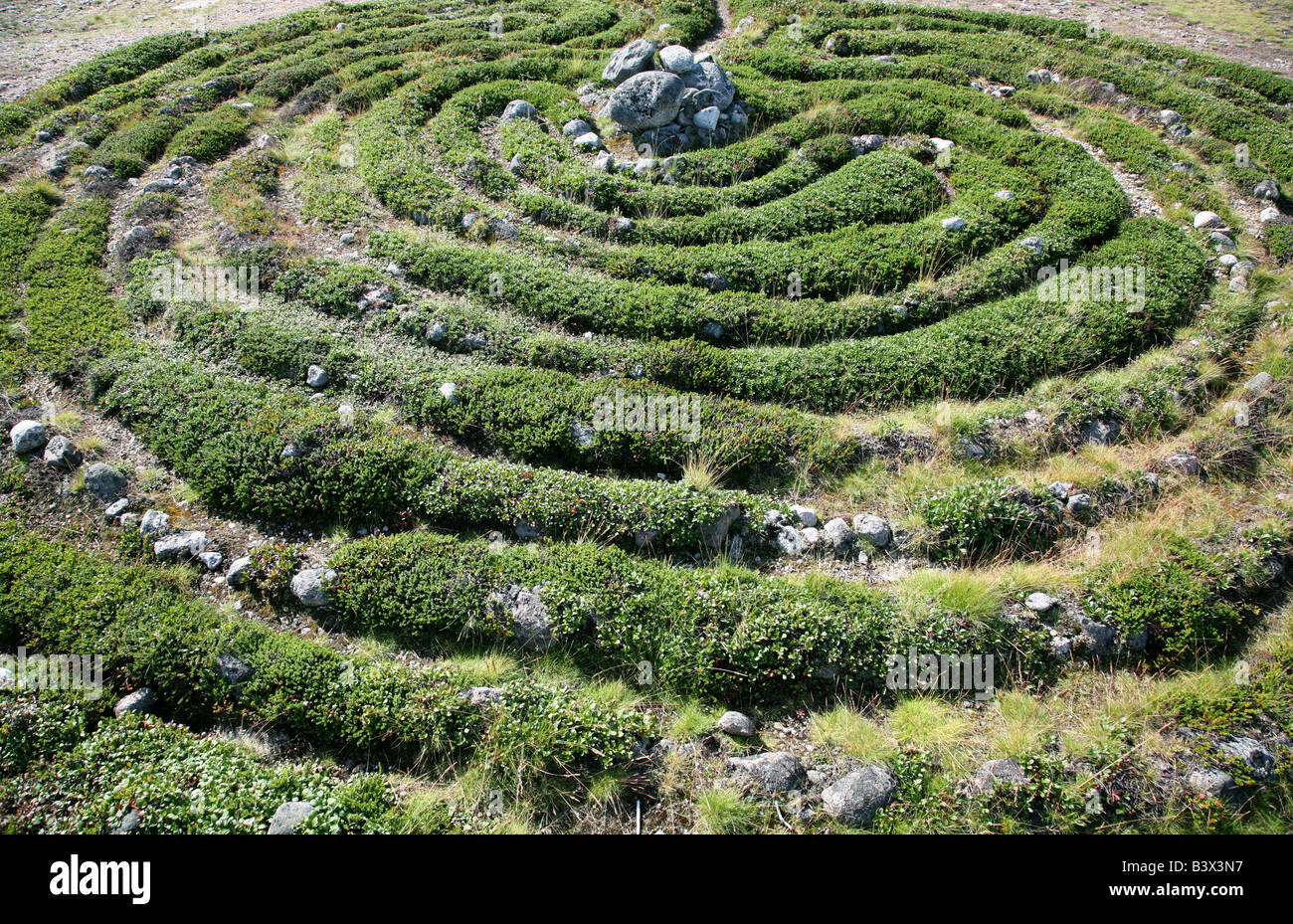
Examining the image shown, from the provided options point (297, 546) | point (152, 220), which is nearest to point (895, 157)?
point (297, 546)

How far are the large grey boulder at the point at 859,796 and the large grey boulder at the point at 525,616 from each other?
433 cm

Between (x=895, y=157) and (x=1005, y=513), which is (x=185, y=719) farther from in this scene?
(x=895, y=157)

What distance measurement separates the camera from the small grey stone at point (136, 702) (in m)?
10.1

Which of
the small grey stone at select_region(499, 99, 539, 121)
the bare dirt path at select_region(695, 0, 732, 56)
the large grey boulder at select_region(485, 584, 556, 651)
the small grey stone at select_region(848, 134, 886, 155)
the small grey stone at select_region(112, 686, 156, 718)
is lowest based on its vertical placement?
the small grey stone at select_region(112, 686, 156, 718)

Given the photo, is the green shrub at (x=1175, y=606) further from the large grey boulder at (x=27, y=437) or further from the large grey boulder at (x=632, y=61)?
the large grey boulder at (x=632, y=61)

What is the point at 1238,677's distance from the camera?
1047cm

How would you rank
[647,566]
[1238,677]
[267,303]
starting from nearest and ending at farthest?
[1238,677], [647,566], [267,303]

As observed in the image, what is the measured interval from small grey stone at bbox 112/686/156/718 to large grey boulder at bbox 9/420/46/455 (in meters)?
6.26

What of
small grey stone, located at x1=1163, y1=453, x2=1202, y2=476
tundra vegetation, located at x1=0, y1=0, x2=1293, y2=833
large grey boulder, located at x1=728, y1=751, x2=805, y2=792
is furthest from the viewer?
small grey stone, located at x1=1163, y1=453, x2=1202, y2=476

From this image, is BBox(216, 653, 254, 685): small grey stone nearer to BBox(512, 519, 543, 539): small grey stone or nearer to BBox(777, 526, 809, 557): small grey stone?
BBox(512, 519, 543, 539): small grey stone

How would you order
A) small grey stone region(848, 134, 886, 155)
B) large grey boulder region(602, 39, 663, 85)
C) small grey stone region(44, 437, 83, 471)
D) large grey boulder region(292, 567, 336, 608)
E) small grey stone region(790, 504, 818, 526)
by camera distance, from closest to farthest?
large grey boulder region(292, 567, 336, 608), small grey stone region(790, 504, 818, 526), small grey stone region(44, 437, 83, 471), small grey stone region(848, 134, 886, 155), large grey boulder region(602, 39, 663, 85)

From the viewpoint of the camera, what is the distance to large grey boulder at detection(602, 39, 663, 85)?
24375 millimetres

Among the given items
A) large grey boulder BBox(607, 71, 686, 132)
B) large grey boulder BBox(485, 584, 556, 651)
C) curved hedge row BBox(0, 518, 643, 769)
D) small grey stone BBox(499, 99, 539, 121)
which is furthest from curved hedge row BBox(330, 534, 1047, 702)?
small grey stone BBox(499, 99, 539, 121)

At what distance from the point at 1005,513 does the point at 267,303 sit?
15739 millimetres
